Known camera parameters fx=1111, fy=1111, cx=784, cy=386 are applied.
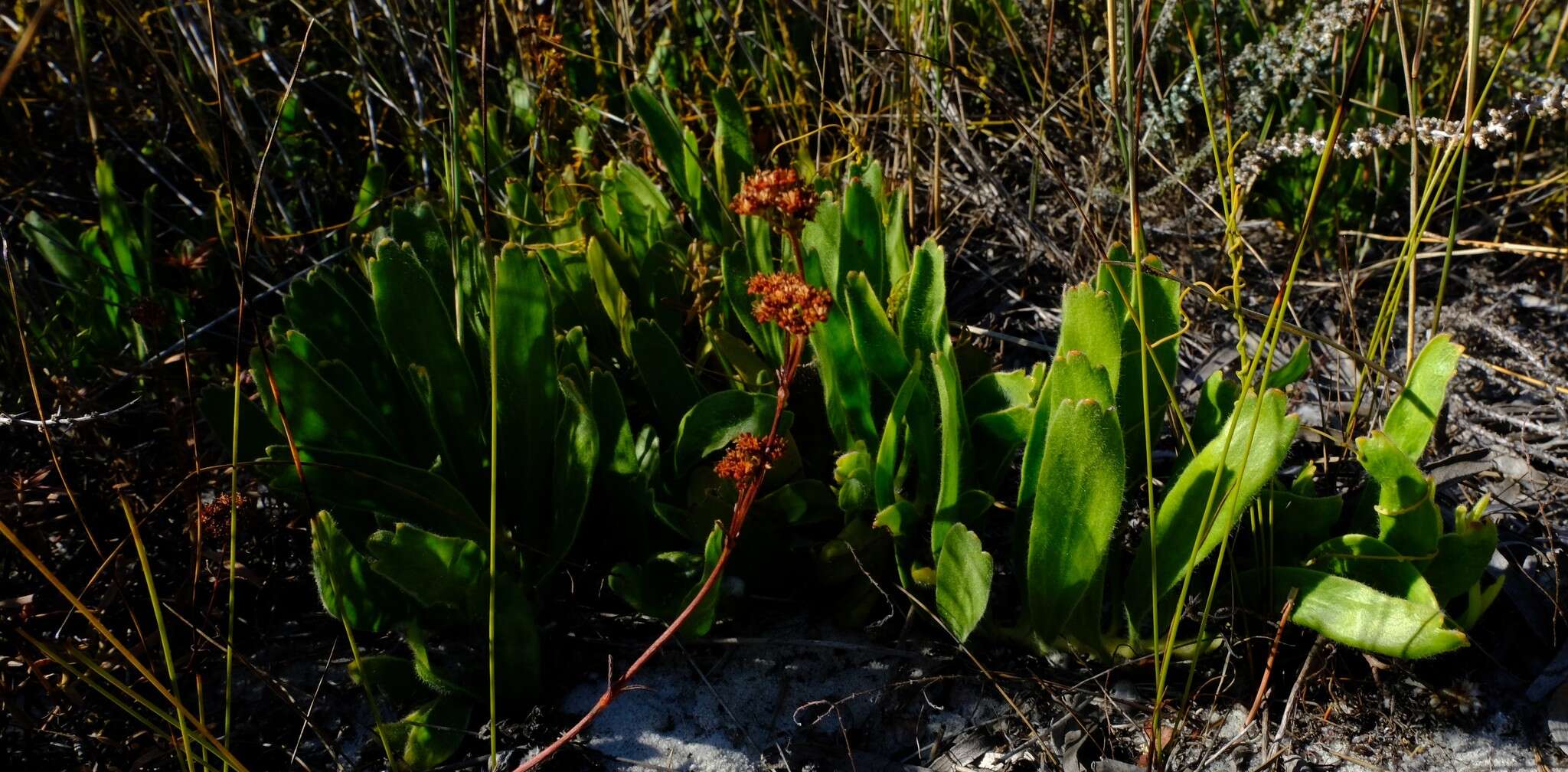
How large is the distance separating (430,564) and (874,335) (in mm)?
677

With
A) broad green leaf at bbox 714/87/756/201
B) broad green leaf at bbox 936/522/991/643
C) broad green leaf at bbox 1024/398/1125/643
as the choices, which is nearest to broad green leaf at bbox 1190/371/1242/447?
broad green leaf at bbox 1024/398/1125/643

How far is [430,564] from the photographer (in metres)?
1.40

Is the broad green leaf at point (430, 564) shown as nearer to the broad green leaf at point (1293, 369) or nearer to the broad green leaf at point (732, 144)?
the broad green leaf at point (732, 144)

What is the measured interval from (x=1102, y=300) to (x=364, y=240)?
1.57 m

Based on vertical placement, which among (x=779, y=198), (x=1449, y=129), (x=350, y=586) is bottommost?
(x=350, y=586)

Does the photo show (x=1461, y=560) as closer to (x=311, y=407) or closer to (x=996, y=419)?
(x=996, y=419)

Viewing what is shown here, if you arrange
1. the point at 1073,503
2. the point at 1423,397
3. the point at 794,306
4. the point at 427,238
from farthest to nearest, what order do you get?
the point at 427,238, the point at 1423,397, the point at 1073,503, the point at 794,306

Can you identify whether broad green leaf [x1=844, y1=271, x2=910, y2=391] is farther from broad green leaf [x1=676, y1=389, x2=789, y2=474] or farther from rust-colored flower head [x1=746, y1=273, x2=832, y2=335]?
rust-colored flower head [x1=746, y1=273, x2=832, y2=335]

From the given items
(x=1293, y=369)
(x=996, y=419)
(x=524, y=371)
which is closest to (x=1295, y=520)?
(x=1293, y=369)

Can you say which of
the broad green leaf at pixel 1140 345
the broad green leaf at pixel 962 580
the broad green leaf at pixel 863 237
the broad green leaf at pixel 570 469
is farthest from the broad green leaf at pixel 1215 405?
the broad green leaf at pixel 570 469

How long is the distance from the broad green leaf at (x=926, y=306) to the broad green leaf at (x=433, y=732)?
2.70ft

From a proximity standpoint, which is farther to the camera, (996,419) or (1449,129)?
(996,419)

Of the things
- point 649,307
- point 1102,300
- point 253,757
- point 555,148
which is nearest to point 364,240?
point 555,148

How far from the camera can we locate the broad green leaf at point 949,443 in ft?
4.73
